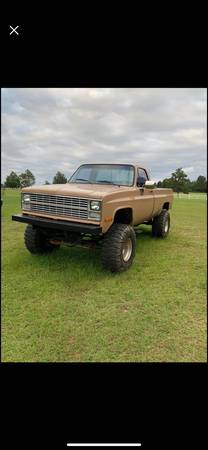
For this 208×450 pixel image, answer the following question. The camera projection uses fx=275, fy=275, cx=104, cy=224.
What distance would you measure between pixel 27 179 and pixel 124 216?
6.21 feet

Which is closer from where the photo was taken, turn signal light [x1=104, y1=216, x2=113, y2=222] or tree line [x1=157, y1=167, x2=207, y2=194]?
turn signal light [x1=104, y1=216, x2=113, y2=222]

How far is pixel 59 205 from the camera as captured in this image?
443cm

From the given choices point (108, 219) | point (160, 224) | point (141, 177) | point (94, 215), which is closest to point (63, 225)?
point (94, 215)

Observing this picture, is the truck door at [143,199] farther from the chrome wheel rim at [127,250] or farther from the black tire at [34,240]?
the black tire at [34,240]

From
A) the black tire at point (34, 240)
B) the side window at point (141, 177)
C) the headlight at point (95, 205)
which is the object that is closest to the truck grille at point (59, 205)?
the headlight at point (95, 205)

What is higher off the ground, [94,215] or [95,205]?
[95,205]

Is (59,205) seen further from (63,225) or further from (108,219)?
(108,219)

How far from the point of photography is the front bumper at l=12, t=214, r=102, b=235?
4035mm

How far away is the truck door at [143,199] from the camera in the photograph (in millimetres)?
5532

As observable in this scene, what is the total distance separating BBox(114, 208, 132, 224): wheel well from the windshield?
63 centimetres

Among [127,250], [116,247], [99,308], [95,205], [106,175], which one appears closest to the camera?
[99,308]

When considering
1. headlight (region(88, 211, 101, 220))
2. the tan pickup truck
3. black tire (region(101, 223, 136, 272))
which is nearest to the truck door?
the tan pickup truck

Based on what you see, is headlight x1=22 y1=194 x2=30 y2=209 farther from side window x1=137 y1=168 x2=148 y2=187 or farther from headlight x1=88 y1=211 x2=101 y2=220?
side window x1=137 y1=168 x2=148 y2=187

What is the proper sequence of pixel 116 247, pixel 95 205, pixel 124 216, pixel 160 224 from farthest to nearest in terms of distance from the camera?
1. pixel 160 224
2. pixel 124 216
3. pixel 116 247
4. pixel 95 205
